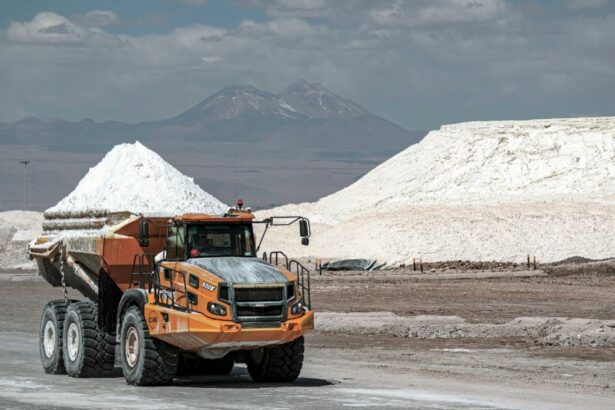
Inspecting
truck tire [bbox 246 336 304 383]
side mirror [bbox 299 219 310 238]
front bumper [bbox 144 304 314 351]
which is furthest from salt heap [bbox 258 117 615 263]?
front bumper [bbox 144 304 314 351]

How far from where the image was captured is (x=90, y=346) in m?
22.2

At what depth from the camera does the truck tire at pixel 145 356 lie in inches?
794

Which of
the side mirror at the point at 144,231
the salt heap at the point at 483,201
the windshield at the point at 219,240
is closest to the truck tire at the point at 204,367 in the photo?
the windshield at the point at 219,240

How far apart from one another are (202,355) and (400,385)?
3502 mm

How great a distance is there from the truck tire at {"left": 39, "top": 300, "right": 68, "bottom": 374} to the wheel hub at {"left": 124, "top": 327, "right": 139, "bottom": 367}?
2.61 metres

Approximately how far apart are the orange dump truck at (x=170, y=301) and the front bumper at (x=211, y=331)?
2 centimetres

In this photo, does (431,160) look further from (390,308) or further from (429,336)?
(429,336)

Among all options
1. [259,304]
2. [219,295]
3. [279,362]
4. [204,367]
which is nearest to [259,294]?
[259,304]

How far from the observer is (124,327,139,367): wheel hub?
20734 millimetres

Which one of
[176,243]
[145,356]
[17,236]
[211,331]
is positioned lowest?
[145,356]

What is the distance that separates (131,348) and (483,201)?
70.8 meters

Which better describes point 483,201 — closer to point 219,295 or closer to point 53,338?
point 53,338

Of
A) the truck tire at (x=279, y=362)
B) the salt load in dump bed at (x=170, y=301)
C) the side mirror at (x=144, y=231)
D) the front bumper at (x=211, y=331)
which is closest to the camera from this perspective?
the front bumper at (x=211, y=331)

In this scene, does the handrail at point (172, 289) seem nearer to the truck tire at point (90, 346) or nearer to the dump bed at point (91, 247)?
the dump bed at point (91, 247)
